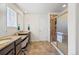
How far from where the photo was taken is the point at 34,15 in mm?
9703

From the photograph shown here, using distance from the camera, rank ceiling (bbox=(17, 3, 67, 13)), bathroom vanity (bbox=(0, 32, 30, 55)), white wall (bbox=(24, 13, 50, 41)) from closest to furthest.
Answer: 1. bathroom vanity (bbox=(0, 32, 30, 55))
2. ceiling (bbox=(17, 3, 67, 13))
3. white wall (bbox=(24, 13, 50, 41))

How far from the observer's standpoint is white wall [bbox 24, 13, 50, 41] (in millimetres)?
9602

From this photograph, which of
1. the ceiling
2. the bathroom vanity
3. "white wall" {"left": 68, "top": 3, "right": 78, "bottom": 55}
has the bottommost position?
the bathroom vanity

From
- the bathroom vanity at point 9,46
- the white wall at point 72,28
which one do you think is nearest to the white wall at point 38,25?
the bathroom vanity at point 9,46

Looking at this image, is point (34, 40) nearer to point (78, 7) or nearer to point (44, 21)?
point (44, 21)

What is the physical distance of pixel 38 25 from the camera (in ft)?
31.8

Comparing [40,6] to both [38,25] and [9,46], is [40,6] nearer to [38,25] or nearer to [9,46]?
[38,25]

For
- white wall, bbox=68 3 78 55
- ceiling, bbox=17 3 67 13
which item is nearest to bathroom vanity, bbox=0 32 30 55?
white wall, bbox=68 3 78 55

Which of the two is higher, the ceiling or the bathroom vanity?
the ceiling

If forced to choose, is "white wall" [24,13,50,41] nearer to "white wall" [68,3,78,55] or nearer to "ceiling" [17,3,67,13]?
"ceiling" [17,3,67,13]

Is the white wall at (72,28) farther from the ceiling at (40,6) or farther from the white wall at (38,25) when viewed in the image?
the white wall at (38,25)
